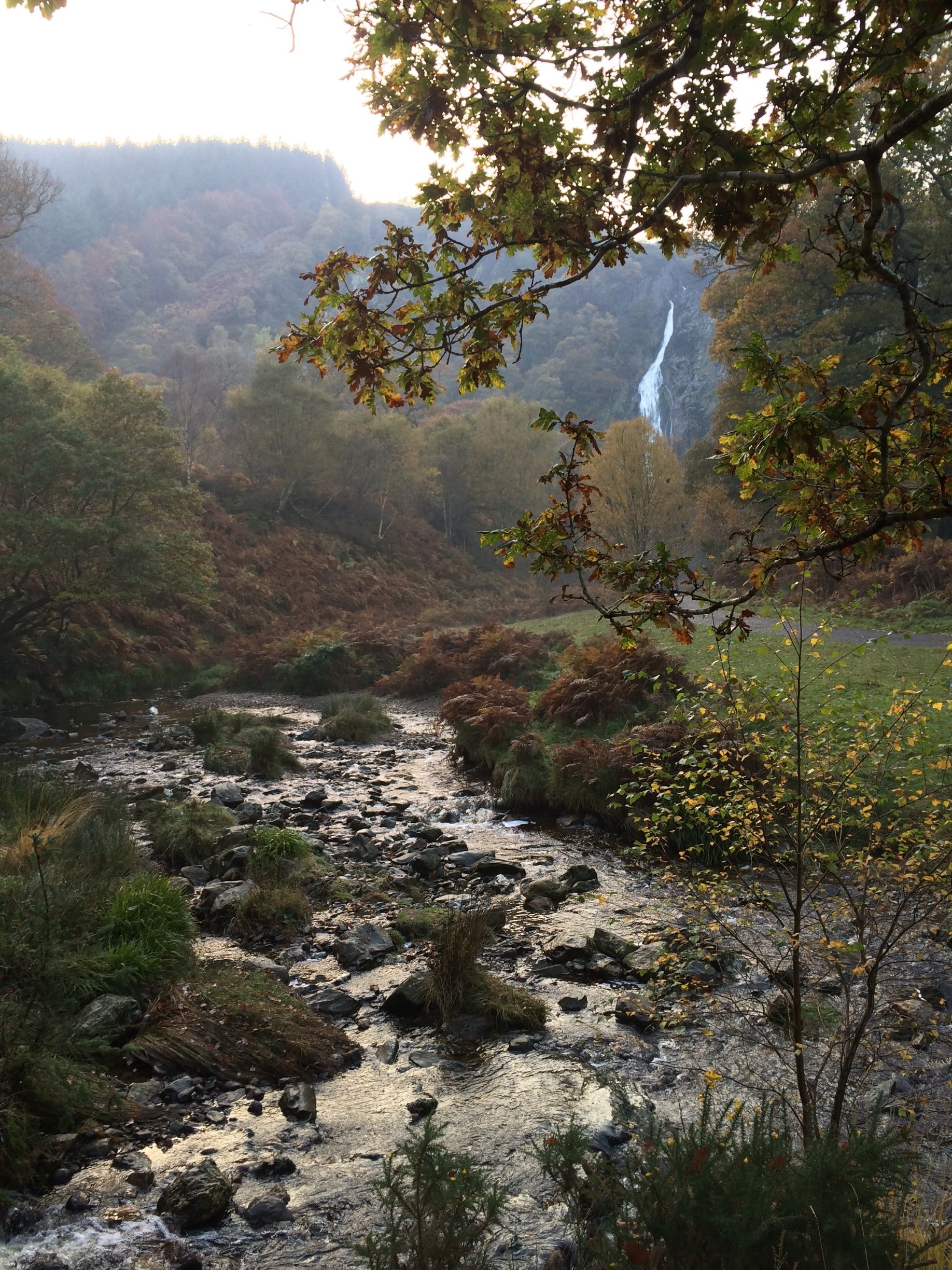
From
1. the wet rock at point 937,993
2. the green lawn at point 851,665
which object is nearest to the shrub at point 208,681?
the green lawn at point 851,665

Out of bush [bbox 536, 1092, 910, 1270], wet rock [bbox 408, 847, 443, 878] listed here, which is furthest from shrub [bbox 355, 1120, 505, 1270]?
wet rock [bbox 408, 847, 443, 878]

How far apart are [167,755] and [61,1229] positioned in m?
12.1

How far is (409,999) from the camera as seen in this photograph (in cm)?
564

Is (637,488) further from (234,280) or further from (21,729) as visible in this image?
(234,280)

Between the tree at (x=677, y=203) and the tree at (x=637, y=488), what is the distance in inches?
1145

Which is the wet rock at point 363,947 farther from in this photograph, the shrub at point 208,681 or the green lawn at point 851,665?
the shrub at point 208,681

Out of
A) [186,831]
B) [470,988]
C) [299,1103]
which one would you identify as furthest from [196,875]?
[299,1103]

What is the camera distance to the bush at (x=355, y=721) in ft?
55.5

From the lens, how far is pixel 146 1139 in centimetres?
417

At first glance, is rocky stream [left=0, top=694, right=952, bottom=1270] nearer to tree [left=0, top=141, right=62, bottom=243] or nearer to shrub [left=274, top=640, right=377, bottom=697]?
shrub [left=274, top=640, right=377, bottom=697]

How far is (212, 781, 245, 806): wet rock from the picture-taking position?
11078mm

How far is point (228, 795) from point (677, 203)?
32.3ft

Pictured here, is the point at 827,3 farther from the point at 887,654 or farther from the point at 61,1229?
the point at 887,654

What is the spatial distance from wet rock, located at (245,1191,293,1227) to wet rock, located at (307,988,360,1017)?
6.15ft
